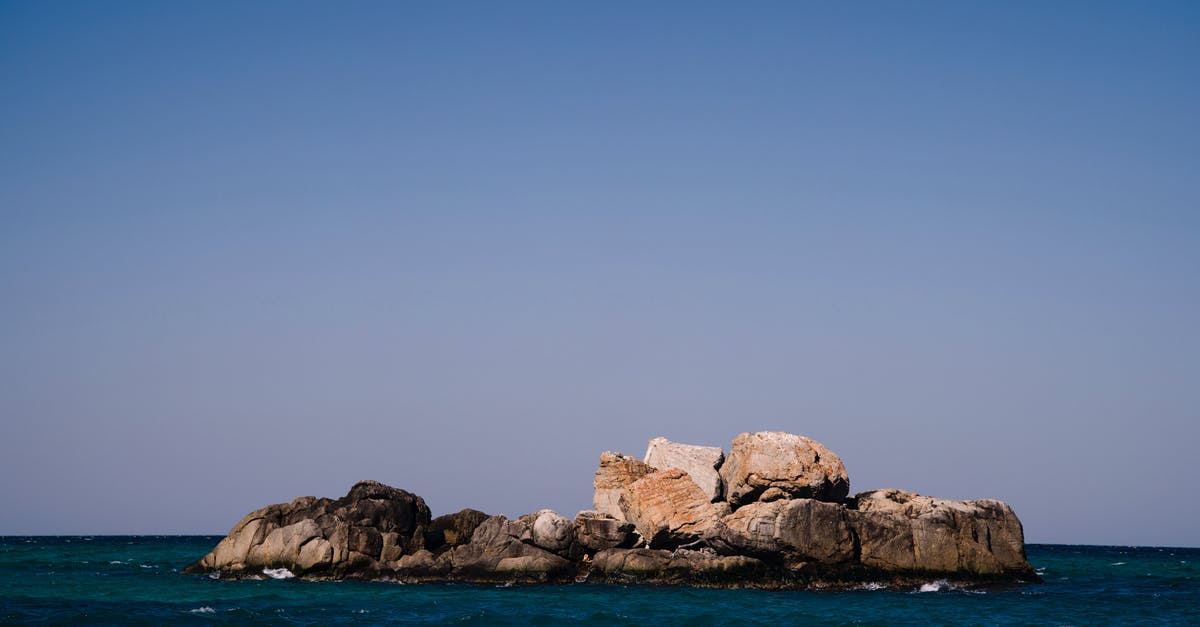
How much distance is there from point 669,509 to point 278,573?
17962 mm

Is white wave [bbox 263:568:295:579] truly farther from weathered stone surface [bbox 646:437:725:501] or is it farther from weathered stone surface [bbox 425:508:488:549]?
weathered stone surface [bbox 646:437:725:501]

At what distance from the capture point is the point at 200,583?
49344 mm

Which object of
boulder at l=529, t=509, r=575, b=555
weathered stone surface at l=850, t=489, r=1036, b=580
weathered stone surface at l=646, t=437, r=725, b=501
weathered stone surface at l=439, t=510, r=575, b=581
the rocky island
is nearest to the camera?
the rocky island

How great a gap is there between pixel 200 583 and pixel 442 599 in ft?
46.3

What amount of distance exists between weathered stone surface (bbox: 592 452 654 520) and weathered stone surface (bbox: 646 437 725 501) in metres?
0.81

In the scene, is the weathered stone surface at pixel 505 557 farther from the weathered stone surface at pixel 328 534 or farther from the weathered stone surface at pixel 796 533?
the weathered stone surface at pixel 796 533

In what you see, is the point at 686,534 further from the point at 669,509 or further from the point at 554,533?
the point at 554,533

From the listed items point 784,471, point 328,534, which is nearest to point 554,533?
point 784,471

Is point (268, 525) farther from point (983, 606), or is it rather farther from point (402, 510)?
point (983, 606)

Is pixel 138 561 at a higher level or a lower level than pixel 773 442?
lower

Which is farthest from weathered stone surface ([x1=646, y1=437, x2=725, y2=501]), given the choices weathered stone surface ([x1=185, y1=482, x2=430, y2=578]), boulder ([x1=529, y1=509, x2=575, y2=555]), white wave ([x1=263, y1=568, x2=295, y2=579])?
white wave ([x1=263, y1=568, x2=295, y2=579])

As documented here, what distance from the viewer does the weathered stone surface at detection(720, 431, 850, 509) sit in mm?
44969

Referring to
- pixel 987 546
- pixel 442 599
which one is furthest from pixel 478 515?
pixel 987 546

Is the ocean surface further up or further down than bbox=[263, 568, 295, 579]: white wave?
further down
